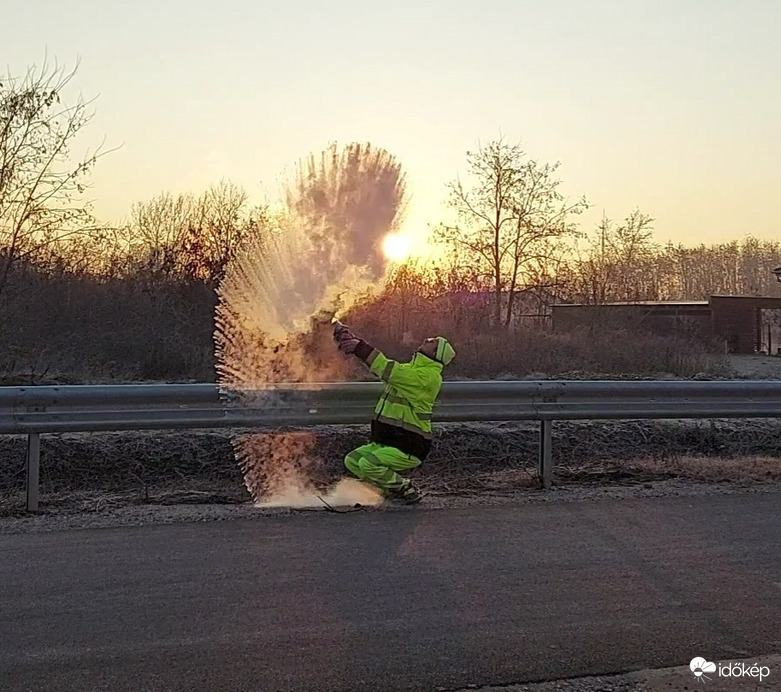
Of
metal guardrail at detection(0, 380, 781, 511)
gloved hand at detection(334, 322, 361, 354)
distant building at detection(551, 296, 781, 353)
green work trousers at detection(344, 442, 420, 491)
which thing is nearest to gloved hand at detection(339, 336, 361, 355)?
gloved hand at detection(334, 322, 361, 354)

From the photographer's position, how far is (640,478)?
9.00 m

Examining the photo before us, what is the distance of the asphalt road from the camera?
4285mm

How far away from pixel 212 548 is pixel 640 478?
4433 mm

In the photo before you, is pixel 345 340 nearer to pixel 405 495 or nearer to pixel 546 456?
pixel 405 495

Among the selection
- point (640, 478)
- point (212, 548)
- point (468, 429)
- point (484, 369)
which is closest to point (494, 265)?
point (484, 369)

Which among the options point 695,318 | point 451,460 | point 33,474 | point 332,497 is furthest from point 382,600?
point 695,318

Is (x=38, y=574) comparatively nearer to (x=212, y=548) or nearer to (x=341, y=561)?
(x=212, y=548)

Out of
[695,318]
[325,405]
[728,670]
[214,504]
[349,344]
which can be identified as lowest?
[728,670]

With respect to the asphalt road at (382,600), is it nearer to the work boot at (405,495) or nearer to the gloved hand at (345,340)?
the work boot at (405,495)

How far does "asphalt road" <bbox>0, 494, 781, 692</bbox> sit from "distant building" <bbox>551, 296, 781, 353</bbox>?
2434 cm

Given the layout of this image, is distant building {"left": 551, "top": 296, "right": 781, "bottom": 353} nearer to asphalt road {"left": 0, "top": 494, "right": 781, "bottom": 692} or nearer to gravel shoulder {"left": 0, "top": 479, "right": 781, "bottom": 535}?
gravel shoulder {"left": 0, "top": 479, "right": 781, "bottom": 535}

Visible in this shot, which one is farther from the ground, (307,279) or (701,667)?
(307,279)

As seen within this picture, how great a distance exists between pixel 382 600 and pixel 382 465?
2610 mm

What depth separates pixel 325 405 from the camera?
27.4 ft
